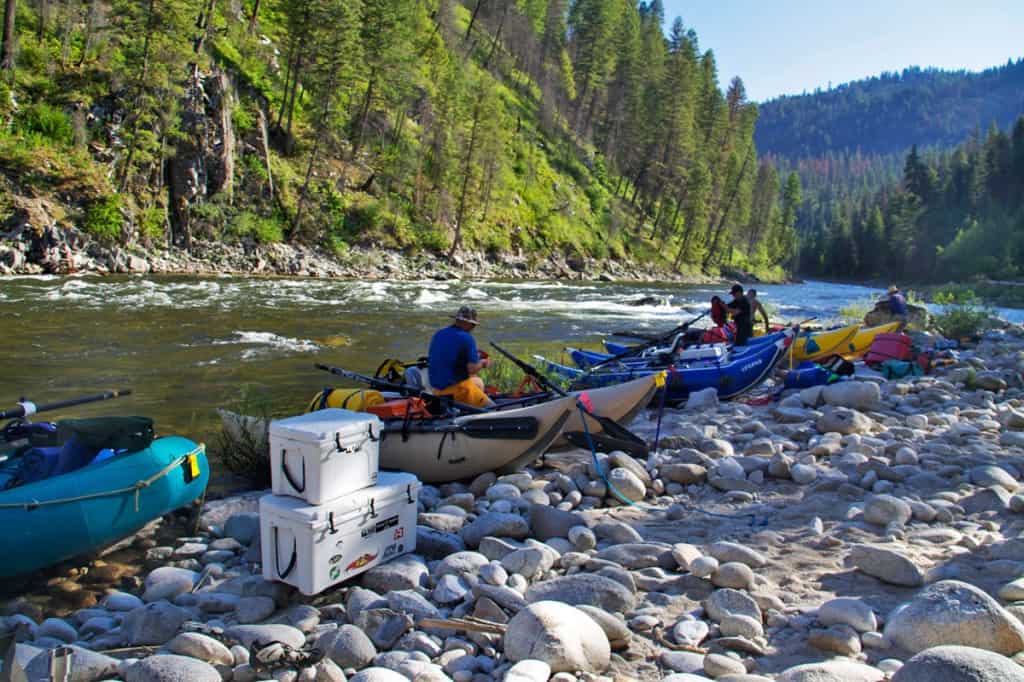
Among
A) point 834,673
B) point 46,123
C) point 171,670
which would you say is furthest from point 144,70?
point 834,673

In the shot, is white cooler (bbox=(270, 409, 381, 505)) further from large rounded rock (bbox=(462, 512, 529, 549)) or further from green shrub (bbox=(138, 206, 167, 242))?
green shrub (bbox=(138, 206, 167, 242))

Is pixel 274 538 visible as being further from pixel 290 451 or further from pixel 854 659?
pixel 854 659

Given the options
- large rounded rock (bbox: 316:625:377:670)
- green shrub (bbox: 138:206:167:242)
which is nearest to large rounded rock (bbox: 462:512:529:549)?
large rounded rock (bbox: 316:625:377:670)

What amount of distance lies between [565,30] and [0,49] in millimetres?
55306

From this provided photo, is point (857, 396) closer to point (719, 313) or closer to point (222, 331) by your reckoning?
point (719, 313)

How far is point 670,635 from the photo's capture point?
367cm

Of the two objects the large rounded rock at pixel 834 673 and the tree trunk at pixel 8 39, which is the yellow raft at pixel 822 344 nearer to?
the large rounded rock at pixel 834 673

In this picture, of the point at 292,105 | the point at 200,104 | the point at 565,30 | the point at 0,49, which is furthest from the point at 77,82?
the point at 565,30

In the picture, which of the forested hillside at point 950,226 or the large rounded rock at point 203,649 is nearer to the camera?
the large rounded rock at point 203,649

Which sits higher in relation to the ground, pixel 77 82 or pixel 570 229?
pixel 77 82

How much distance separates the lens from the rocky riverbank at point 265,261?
2247 centimetres

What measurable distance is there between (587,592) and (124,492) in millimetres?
3325

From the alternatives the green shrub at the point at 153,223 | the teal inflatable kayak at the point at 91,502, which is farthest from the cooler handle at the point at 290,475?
the green shrub at the point at 153,223

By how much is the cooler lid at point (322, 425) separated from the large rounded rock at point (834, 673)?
103 inches
